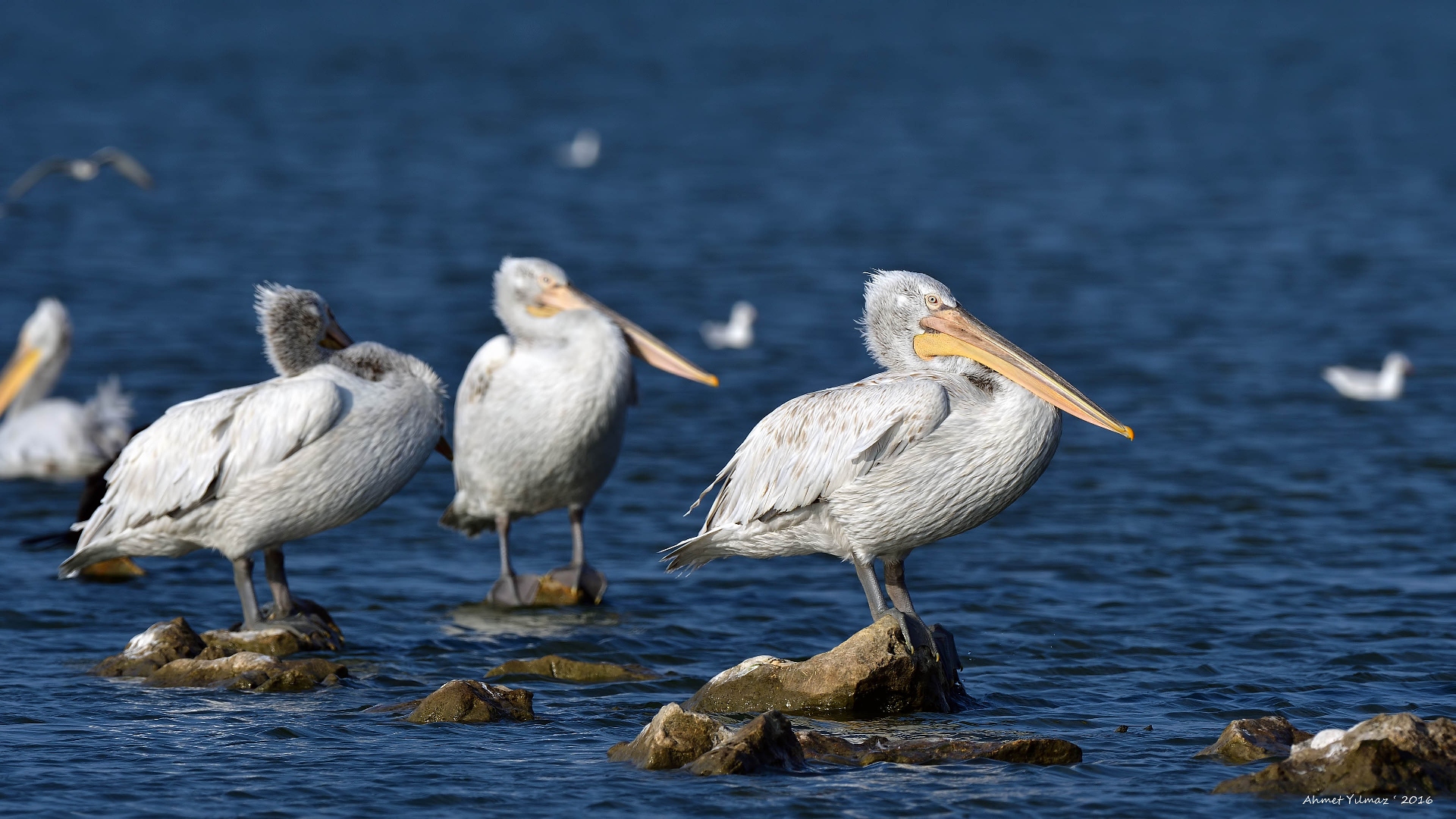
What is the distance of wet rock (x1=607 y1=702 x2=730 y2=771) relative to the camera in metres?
5.14

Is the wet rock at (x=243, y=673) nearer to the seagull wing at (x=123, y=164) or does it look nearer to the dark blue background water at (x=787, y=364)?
the dark blue background water at (x=787, y=364)

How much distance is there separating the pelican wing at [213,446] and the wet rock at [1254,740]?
3111 mm

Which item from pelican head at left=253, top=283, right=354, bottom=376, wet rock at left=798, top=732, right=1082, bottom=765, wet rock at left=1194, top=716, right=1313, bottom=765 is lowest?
wet rock at left=1194, top=716, right=1313, bottom=765

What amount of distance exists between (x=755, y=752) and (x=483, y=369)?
318cm

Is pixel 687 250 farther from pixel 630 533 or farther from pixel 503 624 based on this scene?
pixel 503 624

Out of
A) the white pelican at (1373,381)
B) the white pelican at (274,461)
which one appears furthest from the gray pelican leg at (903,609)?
the white pelican at (1373,381)

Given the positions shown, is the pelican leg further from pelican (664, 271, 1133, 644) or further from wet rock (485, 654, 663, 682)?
wet rock (485, 654, 663, 682)

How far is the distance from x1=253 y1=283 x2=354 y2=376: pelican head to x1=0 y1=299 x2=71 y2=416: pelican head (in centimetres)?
449

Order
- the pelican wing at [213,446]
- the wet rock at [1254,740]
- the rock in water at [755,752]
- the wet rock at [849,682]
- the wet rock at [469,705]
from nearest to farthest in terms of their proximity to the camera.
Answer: the rock in water at [755,752] → the wet rock at [1254,740] → the wet rock at [469,705] → the wet rock at [849,682] → the pelican wing at [213,446]

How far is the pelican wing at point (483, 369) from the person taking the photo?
25.7ft

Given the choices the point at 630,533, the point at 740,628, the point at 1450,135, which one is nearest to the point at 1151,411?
the point at 630,533

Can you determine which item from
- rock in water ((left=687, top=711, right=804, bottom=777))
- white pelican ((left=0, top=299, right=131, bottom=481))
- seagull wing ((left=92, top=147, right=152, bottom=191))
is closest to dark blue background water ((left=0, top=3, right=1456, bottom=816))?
rock in water ((left=687, top=711, right=804, bottom=777))

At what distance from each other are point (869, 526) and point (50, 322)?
6.68m

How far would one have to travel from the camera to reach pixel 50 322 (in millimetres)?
10953
